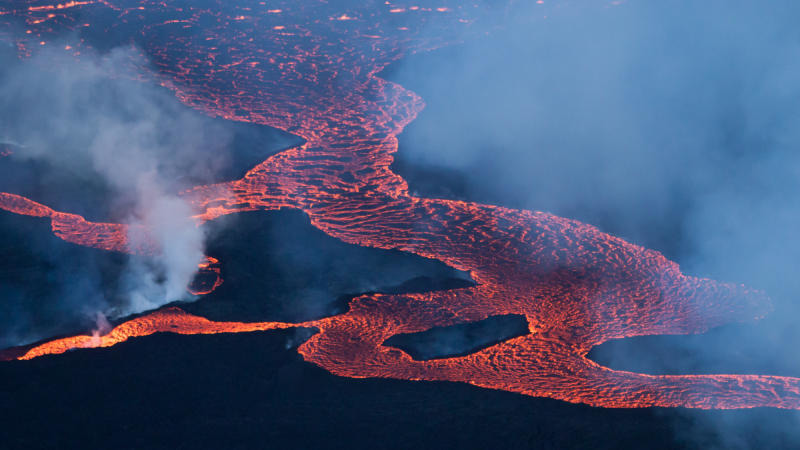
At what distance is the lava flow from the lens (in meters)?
6.16

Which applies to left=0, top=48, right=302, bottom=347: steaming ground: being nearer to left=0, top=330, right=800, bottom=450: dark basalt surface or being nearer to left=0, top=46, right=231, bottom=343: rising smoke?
left=0, top=46, right=231, bottom=343: rising smoke

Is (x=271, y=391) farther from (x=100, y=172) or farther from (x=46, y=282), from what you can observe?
(x=100, y=172)

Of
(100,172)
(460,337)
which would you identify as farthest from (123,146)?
(460,337)

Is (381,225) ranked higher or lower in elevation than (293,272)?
higher

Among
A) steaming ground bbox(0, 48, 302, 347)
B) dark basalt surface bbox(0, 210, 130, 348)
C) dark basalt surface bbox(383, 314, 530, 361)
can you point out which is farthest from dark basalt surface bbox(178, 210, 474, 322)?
dark basalt surface bbox(0, 210, 130, 348)

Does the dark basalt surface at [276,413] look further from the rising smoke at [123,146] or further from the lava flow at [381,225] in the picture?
the rising smoke at [123,146]

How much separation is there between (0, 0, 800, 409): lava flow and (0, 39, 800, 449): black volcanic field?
6.7 inches

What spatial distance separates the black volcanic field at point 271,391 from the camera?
533cm

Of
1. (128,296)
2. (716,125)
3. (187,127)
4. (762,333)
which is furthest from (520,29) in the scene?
(128,296)

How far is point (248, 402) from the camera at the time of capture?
5.56 metres

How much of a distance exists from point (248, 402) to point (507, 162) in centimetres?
531

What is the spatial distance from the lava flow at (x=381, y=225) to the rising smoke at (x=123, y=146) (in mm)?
342

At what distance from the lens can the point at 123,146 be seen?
8844 mm

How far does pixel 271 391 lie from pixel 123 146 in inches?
195
